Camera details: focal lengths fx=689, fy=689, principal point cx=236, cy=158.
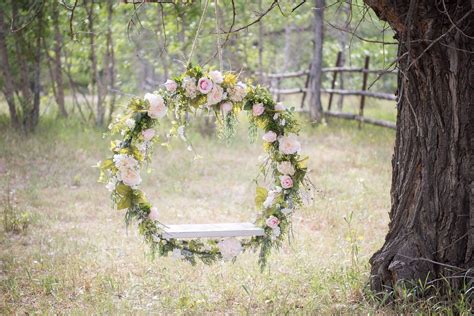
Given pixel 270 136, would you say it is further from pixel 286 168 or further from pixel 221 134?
pixel 221 134

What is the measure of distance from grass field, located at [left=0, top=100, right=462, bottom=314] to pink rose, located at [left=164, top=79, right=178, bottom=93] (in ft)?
2.90

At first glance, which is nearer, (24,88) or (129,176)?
(129,176)

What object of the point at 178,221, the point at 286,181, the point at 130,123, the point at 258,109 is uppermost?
the point at 258,109

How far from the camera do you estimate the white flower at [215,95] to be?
188 inches

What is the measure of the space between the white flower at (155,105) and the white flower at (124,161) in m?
0.33

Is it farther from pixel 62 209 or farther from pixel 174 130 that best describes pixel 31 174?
pixel 174 130

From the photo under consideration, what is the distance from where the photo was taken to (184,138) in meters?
4.66

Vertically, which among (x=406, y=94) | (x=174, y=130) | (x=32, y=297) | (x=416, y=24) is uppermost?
(x=416, y=24)

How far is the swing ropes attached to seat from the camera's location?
476 centimetres

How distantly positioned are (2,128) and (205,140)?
141 inches

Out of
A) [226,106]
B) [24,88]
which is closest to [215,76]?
[226,106]

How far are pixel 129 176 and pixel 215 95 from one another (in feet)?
2.68

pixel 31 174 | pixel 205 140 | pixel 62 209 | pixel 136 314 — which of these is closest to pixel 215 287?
pixel 136 314

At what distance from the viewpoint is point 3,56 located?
11.5m
